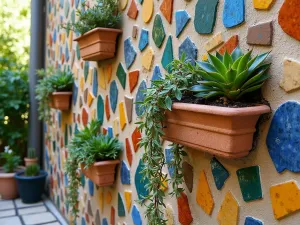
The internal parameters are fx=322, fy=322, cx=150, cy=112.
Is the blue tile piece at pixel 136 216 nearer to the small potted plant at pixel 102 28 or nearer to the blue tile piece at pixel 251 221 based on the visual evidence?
the blue tile piece at pixel 251 221

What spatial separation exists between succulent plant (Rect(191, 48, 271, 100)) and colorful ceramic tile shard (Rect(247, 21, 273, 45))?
0.14 ft

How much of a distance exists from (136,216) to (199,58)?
86 cm

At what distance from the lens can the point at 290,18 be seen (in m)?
0.78

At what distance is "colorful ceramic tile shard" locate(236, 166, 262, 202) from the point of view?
0.88 metres

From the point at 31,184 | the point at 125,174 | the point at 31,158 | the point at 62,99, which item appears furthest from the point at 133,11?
the point at 31,158

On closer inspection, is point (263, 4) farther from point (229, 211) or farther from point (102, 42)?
point (102, 42)

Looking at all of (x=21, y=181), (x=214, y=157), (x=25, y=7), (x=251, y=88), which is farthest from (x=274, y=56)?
(x=25, y=7)

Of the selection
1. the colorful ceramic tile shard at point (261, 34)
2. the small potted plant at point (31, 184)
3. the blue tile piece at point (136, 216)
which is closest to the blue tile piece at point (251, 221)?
the colorful ceramic tile shard at point (261, 34)

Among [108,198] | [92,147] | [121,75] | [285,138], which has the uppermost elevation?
[121,75]

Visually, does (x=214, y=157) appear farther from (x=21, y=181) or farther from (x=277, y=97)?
(x=21, y=181)

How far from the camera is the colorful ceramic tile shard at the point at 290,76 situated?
773 mm

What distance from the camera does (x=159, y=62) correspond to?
4.38ft

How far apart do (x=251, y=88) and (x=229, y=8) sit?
28 centimetres

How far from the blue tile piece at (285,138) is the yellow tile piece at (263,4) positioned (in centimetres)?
26
